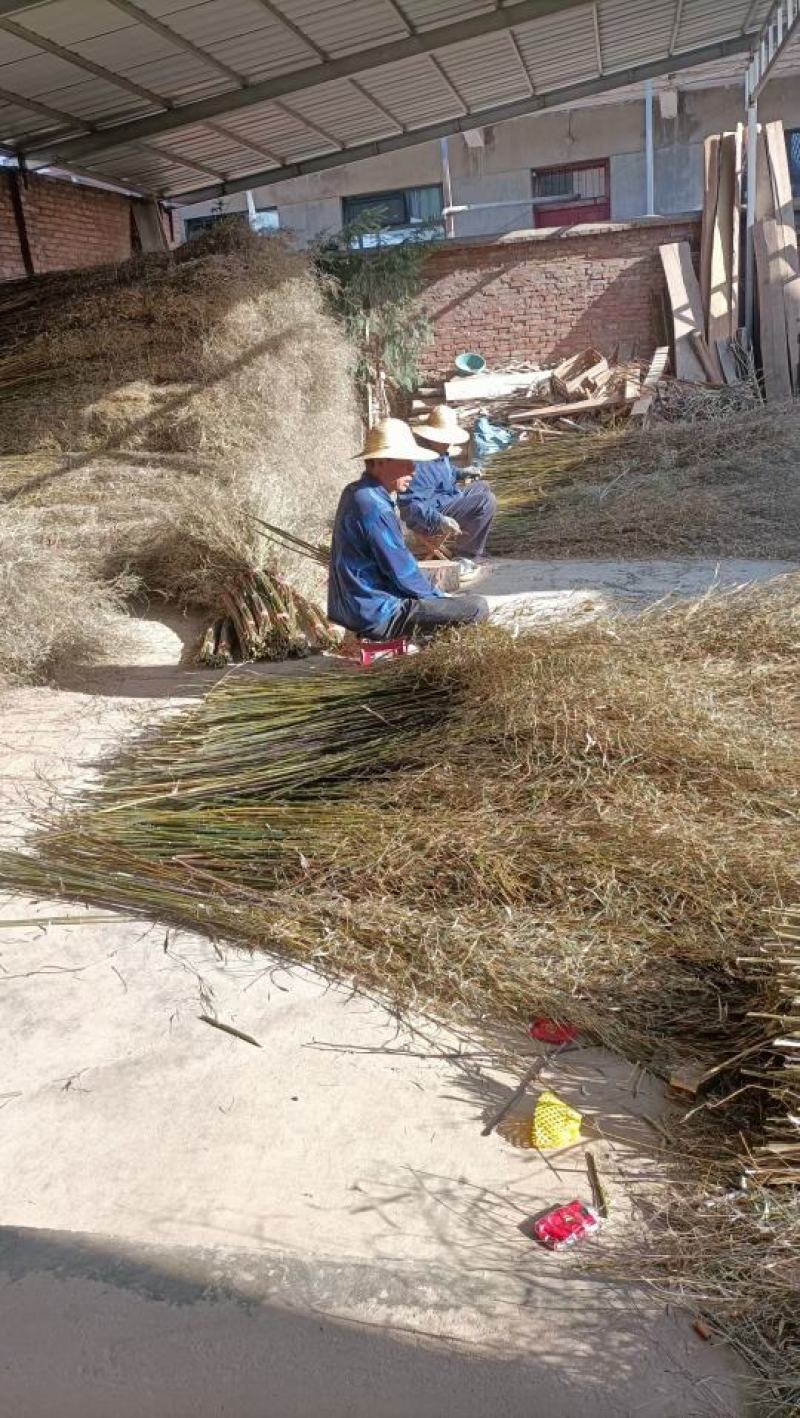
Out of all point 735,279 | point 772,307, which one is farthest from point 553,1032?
point 735,279

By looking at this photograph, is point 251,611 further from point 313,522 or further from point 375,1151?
point 375,1151

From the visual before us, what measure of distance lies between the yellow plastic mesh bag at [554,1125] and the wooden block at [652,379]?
9327 mm

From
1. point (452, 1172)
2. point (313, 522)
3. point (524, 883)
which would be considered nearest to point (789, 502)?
point (313, 522)

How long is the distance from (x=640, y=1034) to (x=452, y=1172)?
527mm

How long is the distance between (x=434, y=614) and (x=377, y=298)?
837 cm

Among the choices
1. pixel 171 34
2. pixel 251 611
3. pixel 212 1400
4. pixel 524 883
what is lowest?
pixel 212 1400

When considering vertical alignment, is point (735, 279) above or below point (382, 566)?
above

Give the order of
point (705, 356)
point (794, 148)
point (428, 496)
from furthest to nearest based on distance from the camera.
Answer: point (794, 148) < point (705, 356) < point (428, 496)

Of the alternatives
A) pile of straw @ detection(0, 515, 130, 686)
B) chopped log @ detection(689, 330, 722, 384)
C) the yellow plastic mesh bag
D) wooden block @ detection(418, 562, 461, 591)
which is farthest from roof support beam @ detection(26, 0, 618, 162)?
the yellow plastic mesh bag

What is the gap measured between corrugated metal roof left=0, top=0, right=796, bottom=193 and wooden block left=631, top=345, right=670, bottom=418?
9.61 ft

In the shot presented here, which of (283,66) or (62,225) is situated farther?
(62,225)

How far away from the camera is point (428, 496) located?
689 cm

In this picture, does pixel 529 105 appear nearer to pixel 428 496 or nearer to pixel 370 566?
pixel 428 496

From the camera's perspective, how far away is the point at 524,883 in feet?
9.25
